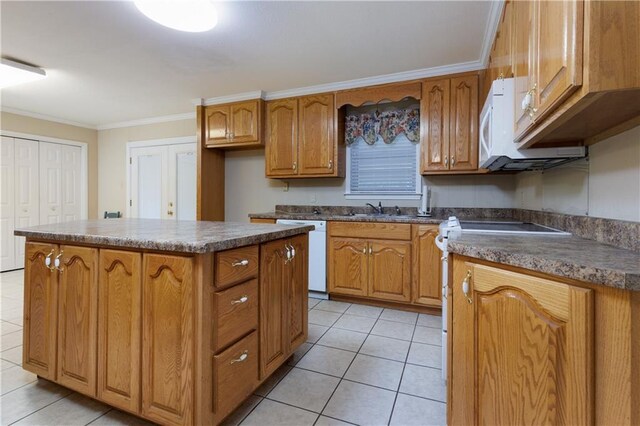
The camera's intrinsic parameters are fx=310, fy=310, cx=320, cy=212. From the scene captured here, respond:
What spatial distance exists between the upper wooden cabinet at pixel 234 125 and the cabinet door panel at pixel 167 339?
264 cm

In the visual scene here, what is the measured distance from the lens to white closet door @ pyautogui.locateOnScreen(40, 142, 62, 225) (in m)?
4.65

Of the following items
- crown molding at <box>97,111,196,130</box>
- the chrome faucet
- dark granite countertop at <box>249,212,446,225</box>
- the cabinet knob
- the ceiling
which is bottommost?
the cabinet knob

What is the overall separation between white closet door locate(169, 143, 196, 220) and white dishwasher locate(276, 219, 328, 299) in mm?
2097

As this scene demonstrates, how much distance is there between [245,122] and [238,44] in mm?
1247

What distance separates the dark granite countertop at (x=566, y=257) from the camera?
2.49 ft

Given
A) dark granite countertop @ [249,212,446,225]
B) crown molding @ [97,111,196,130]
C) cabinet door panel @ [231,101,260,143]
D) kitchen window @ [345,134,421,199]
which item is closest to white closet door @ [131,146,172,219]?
crown molding @ [97,111,196,130]

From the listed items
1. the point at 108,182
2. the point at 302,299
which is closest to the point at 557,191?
the point at 302,299

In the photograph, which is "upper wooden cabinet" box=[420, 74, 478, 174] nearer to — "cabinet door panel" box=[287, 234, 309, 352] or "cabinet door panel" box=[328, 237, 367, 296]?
"cabinet door panel" box=[328, 237, 367, 296]

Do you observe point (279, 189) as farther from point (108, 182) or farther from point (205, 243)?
point (108, 182)

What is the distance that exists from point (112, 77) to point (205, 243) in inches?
120

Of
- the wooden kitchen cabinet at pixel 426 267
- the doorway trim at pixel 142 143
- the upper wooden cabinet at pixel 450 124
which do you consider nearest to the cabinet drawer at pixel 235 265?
the wooden kitchen cabinet at pixel 426 267

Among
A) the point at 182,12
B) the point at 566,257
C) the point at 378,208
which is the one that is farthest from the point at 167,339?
the point at 378,208

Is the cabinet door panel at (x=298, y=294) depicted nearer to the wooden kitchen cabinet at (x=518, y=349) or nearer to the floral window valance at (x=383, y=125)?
the wooden kitchen cabinet at (x=518, y=349)

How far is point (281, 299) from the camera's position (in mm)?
1753
